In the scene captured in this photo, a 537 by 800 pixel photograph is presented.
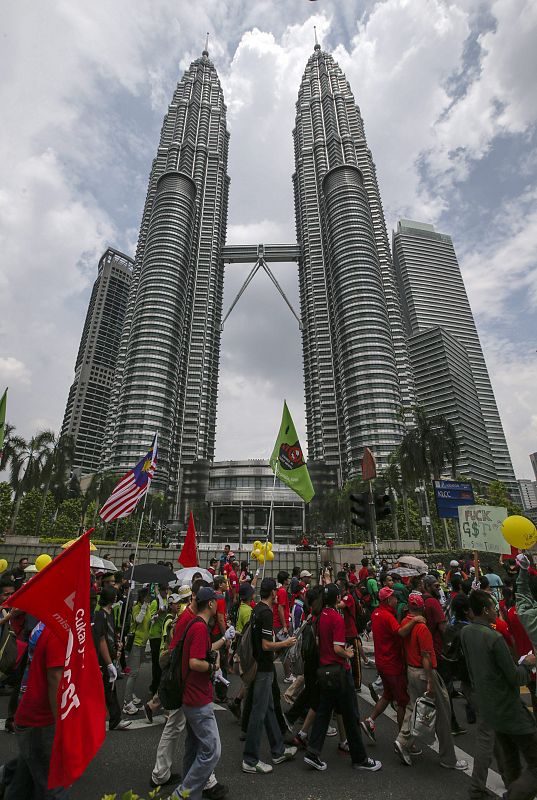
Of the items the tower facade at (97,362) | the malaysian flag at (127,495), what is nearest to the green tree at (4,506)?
the malaysian flag at (127,495)

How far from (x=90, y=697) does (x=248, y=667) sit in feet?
7.40

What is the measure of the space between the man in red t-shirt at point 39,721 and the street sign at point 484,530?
479 inches

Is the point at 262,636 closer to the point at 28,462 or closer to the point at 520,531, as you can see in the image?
the point at 520,531

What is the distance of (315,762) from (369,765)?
2.00 ft

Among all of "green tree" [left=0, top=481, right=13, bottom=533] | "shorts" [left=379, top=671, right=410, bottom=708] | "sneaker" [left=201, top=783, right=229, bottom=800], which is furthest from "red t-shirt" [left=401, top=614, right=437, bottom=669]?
"green tree" [left=0, top=481, right=13, bottom=533]

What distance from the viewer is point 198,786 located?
362 cm

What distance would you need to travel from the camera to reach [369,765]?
14.8 ft

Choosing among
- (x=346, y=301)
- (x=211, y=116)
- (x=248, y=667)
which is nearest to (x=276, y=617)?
(x=248, y=667)

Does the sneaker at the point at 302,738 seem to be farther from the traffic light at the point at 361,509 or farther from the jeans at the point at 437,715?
the traffic light at the point at 361,509

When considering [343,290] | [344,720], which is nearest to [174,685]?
[344,720]

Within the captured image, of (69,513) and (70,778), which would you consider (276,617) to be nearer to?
(70,778)

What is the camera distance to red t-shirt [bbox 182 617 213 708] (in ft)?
12.7

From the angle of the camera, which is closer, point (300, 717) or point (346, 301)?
point (300, 717)

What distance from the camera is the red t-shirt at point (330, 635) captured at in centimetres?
486
